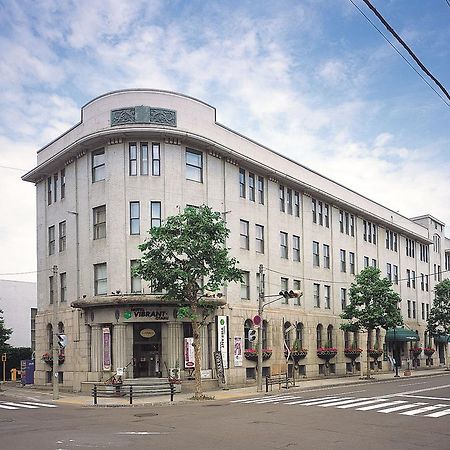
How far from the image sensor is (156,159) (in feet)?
122

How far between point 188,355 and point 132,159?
11705 millimetres

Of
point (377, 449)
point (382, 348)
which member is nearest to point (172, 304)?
point (377, 449)

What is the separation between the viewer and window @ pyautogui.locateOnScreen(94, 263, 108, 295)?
37.2 metres

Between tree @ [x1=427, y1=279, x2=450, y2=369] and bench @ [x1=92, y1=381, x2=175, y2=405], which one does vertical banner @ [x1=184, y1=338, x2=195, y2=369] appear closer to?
bench @ [x1=92, y1=381, x2=175, y2=405]

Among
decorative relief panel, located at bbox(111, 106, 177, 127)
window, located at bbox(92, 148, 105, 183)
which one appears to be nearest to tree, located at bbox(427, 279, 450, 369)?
decorative relief panel, located at bbox(111, 106, 177, 127)

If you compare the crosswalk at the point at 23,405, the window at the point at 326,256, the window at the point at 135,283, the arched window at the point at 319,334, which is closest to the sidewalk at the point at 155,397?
the crosswalk at the point at 23,405

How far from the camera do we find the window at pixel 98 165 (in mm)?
38125

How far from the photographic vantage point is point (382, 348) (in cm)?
5966

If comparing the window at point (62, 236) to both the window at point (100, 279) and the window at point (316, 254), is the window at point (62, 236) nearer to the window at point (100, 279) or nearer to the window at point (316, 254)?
the window at point (100, 279)

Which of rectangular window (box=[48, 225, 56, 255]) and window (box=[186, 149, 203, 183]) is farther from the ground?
window (box=[186, 149, 203, 183])

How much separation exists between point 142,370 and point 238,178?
14.0 metres

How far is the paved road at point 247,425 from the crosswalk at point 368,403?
0.12ft

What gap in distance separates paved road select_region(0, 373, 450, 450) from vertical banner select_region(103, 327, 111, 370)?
19.5ft

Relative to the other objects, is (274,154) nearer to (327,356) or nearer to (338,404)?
(327,356)
